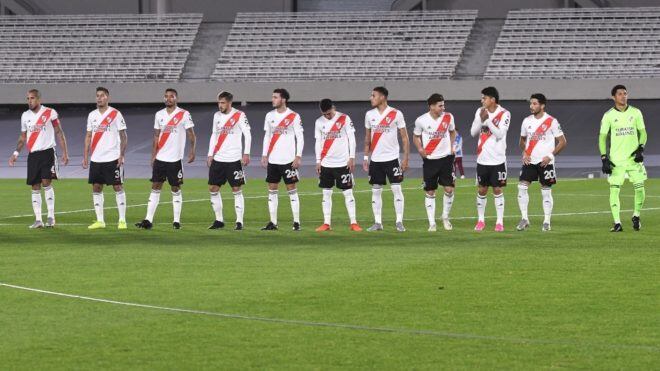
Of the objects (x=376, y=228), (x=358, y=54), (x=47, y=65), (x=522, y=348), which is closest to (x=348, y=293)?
(x=522, y=348)

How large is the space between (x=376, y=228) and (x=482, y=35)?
31.8m

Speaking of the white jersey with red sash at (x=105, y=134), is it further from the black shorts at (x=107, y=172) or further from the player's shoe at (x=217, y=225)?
the player's shoe at (x=217, y=225)

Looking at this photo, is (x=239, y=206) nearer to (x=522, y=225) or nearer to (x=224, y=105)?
(x=224, y=105)

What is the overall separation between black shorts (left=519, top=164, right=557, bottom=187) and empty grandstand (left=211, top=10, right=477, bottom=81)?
27.9m

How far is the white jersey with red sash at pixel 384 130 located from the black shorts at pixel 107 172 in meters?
4.05

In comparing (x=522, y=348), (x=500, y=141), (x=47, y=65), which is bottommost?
(x=522, y=348)

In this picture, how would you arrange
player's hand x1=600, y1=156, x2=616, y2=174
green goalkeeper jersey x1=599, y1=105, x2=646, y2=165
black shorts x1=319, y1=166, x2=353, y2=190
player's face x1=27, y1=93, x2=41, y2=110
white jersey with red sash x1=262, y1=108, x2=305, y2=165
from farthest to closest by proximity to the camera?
1. player's face x1=27, y1=93, x2=41, y2=110
2. white jersey with red sash x1=262, y1=108, x2=305, y2=165
3. black shorts x1=319, y1=166, x2=353, y2=190
4. green goalkeeper jersey x1=599, y1=105, x2=646, y2=165
5. player's hand x1=600, y1=156, x2=616, y2=174

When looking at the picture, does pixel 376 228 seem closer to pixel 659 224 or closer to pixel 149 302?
pixel 659 224

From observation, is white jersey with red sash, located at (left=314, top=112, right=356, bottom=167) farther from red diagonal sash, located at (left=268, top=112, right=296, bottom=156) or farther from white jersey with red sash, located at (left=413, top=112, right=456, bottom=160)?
white jersey with red sash, located at (left=413, top=112, right=456, bottom=160)

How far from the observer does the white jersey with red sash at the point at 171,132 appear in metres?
20.2

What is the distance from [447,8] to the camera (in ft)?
176

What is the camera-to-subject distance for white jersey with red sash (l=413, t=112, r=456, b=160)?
19312 millimetres

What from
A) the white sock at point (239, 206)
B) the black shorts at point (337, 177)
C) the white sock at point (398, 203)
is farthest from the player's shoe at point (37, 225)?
the white sock at point (398, 203)

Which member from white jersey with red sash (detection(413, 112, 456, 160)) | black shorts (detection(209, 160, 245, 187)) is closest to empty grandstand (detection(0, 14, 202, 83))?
black shorts (detection(209, 160, 245, 187))
